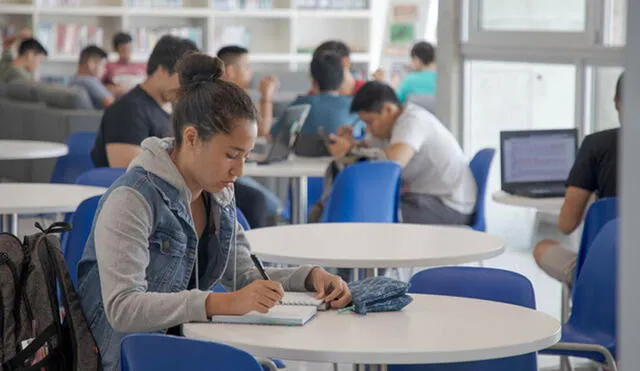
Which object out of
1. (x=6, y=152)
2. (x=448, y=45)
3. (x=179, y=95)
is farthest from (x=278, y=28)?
(x=179, y=95)

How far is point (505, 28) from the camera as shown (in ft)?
22.0

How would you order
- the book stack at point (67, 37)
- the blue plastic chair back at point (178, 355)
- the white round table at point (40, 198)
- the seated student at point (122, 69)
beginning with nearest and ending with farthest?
the blue plastic chair back at point (178, 355) < the white round table at point (40, 198) < the seated student at point (122, 69) < the book stack at point (67, 37)

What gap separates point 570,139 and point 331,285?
3041mm

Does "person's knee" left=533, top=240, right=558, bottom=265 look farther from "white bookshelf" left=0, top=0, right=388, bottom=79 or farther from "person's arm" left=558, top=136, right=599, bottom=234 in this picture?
"white bookshelf" left=0, top=0, right=388, bottom=79

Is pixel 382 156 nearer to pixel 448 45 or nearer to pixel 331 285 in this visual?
pixel 448 45

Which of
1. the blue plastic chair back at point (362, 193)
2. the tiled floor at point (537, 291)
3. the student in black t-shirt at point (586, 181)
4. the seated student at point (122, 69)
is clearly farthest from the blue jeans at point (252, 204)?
the seated student at point (122, 69)

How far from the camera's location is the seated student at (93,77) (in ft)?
33.9

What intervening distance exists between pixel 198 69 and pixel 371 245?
1.06m

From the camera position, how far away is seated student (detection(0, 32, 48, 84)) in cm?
1102

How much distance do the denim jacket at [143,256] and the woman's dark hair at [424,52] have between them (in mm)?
8034

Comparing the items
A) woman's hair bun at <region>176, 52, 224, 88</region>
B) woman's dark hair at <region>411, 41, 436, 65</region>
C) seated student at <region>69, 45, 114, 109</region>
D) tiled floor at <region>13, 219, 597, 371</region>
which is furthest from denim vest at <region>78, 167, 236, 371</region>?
woman's dark hair at <region>411, 41, 436, 65</region>

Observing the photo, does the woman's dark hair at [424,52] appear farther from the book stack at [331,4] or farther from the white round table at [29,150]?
the white round table at [29,150]

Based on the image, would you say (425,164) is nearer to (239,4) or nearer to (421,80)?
(421,80)

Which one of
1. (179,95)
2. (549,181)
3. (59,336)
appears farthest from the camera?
(549,181)
